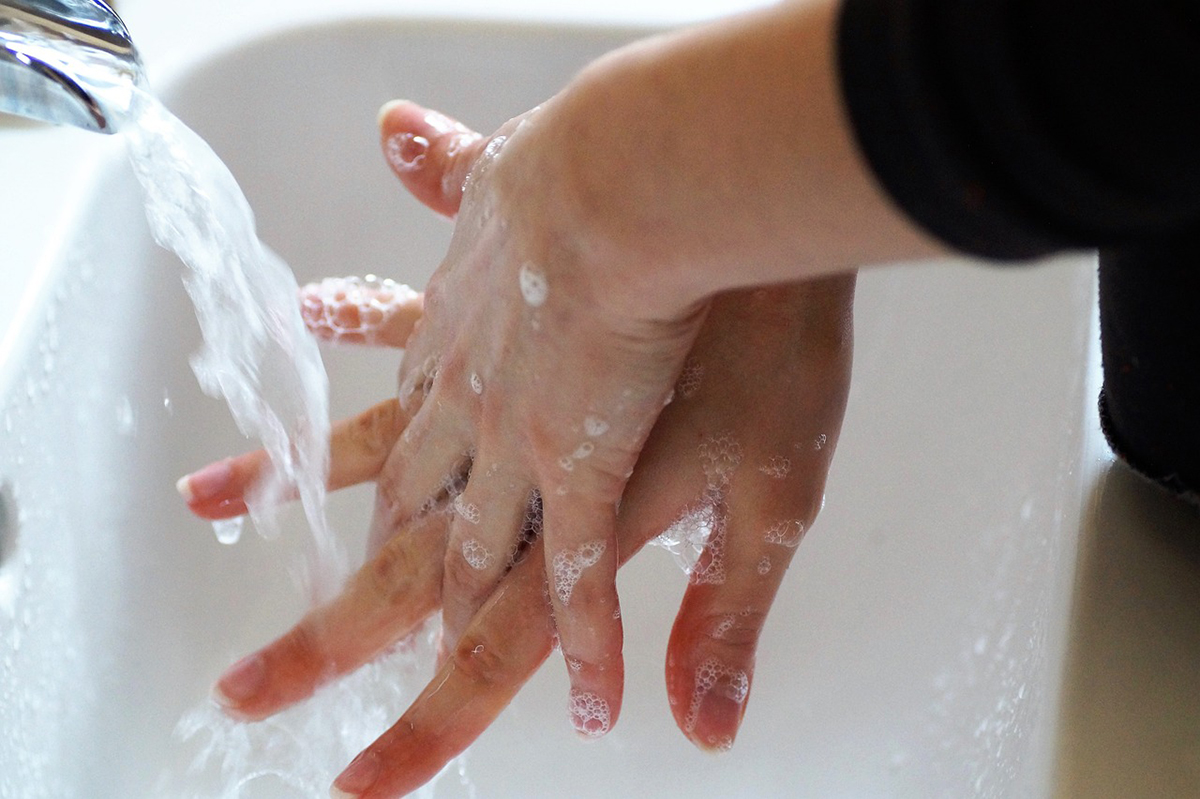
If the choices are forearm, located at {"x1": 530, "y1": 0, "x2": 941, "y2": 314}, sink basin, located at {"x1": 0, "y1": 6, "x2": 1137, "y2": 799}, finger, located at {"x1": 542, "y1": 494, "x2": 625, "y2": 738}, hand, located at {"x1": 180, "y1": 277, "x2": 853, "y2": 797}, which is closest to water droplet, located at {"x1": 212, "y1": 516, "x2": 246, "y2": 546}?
sink basin, located at {"x1": 0, "y1": 6, "x2": 1137, "y2": 799}

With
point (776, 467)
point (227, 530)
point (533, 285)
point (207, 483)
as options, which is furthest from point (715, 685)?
point (227, 530)

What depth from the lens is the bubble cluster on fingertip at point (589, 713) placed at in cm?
56

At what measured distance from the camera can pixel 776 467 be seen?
58 cm

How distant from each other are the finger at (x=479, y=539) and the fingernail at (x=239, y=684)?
104 millimetres

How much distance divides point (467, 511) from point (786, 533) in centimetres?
17

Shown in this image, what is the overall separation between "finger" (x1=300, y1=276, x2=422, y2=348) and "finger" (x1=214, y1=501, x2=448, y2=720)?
0.61ft

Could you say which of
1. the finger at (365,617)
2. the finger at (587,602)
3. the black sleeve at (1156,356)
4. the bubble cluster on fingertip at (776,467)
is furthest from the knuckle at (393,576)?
the black sleeve at (1156,356)

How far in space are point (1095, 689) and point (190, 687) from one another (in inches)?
24.9

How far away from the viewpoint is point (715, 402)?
0.59 m

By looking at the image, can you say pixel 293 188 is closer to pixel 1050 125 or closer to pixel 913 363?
pixel 913 363

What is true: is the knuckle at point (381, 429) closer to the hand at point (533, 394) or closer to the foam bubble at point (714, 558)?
the hand at point (533, 394)

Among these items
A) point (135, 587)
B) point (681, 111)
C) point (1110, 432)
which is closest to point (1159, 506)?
point (1110, 432)

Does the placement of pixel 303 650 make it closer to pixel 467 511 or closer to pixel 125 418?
pixel 467 511

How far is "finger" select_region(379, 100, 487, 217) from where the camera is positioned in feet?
2.32
